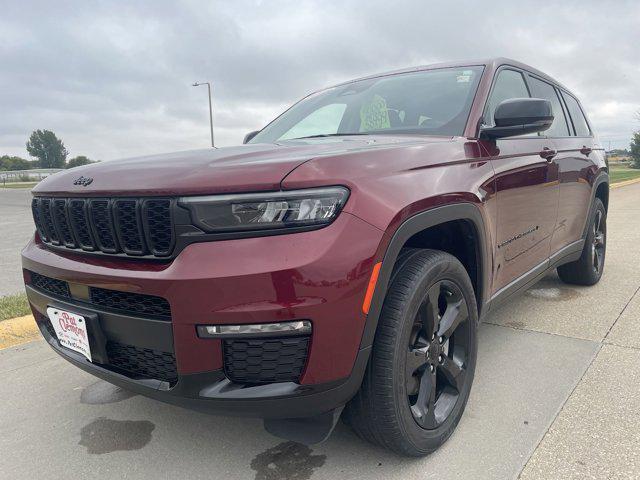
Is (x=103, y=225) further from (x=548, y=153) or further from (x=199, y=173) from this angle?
(x=548, y=153)

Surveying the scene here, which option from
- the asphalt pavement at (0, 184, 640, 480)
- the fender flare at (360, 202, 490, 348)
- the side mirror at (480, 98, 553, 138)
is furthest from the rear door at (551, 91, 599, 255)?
the fender flare at (360, 202, 490, 348)

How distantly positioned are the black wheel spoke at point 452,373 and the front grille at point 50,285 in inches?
62.4

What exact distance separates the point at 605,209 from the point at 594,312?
1431mm

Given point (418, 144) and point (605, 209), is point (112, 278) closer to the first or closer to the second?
point (418, 144)

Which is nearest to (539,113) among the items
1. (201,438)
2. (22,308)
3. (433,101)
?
(433,101)

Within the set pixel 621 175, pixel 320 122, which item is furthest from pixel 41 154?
pixel 320 122

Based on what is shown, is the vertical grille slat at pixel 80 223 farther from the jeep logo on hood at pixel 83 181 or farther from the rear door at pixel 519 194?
the rear door at pixel 519 194

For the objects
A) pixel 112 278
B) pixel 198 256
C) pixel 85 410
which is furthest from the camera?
pixel 85 410

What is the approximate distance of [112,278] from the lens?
175cm

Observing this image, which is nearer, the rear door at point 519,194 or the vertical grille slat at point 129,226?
the vertical grille slat at point 129,226

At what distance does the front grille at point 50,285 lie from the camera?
2033 millimetres

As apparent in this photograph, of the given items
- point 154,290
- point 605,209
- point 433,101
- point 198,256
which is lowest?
point 605,209

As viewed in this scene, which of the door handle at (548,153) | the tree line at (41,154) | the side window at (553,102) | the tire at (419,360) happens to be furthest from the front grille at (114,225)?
the tree line at (41,154)

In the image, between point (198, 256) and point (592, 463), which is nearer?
point (198, 256)
